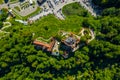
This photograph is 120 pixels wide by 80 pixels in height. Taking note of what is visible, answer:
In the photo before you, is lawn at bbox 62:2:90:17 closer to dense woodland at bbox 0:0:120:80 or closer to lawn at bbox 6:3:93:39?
lawn at bbox 6:3:93:39

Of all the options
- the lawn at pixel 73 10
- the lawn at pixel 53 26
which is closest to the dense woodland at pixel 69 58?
the lawn at pixel 53 26

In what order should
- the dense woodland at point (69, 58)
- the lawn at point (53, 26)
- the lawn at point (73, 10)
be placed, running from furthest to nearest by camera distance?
the lawn at point (73, 10) → the lawn at point (53, 26) → the dense woodland at point (69, 58)

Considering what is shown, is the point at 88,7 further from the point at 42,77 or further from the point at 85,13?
the point at 42,77

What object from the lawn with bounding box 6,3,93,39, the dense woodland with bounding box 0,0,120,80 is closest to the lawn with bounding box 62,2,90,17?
the lawn with bounding box 6,3,93,39

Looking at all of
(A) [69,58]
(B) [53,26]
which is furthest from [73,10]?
(A) [69,58]

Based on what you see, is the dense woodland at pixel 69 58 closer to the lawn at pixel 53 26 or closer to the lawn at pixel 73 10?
the lawn at pixel 53 26

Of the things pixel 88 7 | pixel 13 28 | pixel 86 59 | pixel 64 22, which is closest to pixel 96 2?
pixel 88 7

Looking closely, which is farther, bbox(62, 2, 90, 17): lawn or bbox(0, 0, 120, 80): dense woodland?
bbox(62, 2, 90, 17): lawn

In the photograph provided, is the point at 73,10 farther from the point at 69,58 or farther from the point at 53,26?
the point at 69,58
